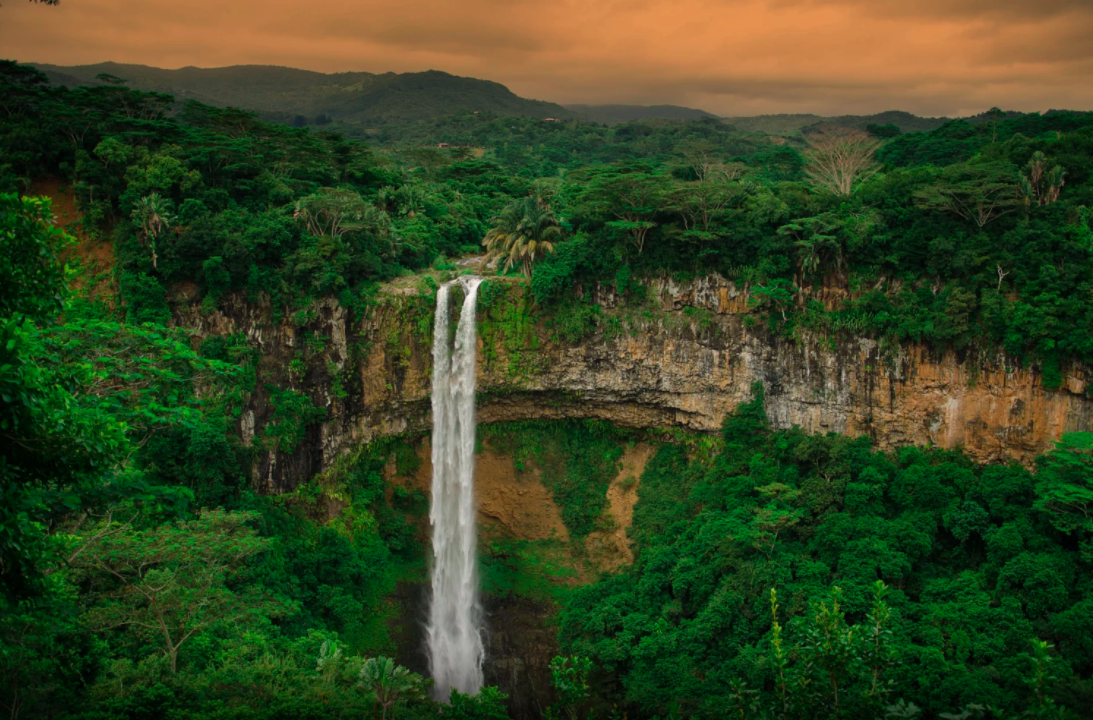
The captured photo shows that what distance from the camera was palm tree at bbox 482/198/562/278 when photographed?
93.5ft

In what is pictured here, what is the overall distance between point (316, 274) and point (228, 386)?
4.69 meters

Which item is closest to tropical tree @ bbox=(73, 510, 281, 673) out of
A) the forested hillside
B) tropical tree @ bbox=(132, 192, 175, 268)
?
the forested hillside

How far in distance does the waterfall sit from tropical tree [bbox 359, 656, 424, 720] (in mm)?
10721

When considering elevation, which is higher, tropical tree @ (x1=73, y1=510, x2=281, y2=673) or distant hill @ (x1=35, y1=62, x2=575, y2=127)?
distant hill @ (x1=35, y1=62, x2=575, y2=127)

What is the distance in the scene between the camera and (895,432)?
25.3 meters

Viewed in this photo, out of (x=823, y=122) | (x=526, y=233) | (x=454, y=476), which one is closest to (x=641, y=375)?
(x=526, y=233)

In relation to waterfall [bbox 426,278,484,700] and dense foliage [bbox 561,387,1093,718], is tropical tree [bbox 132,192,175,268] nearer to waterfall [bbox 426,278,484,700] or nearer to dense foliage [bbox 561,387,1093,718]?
waterfall [bbox 426,278,484,700]

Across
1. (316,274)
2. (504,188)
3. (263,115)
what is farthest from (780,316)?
(263,115)

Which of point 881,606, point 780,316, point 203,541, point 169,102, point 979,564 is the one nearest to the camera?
point 881,606

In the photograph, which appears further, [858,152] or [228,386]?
[858,152]

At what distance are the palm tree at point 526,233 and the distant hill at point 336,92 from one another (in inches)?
3511

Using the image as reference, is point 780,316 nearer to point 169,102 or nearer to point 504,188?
point 504,188

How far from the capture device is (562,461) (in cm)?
3050

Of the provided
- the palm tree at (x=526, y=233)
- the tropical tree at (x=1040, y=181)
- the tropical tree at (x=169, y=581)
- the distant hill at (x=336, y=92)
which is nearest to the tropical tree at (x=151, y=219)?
the tropical tree at (x=169, y=581)
